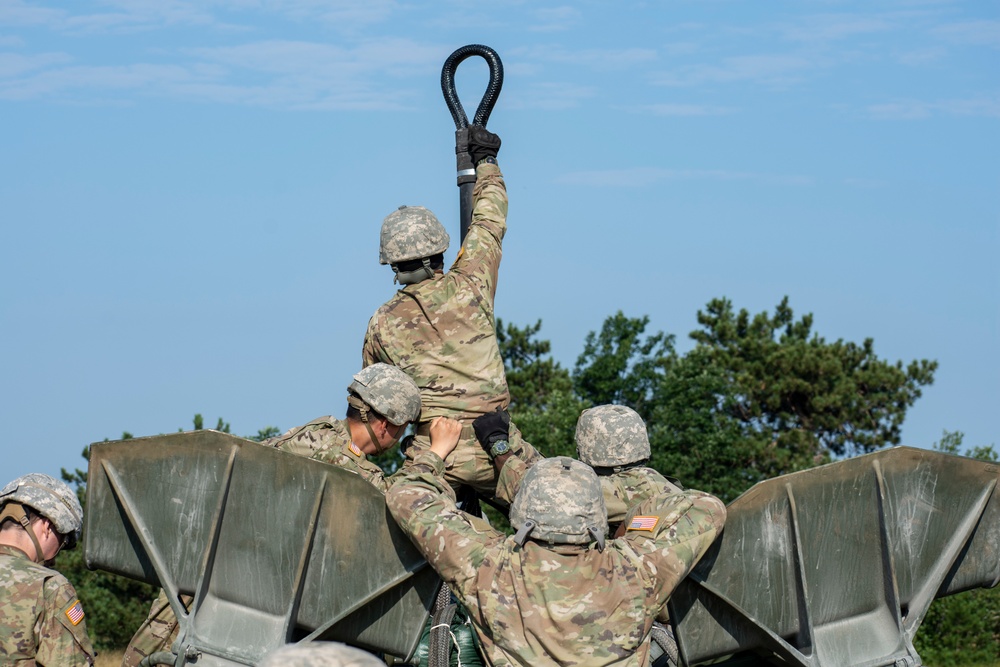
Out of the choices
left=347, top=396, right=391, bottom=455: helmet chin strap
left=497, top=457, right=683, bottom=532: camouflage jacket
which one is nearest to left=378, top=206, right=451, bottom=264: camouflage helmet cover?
left=347, top=396, right=391, bottom=455: helmet chin strap

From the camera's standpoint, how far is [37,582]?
616 centimetres

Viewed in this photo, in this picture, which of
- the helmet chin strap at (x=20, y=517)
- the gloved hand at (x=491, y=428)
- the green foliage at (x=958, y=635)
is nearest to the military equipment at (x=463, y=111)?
the gloved hand at (x=491, y=428)

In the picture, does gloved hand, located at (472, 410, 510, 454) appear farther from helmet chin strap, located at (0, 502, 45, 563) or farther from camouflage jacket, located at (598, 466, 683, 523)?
helmet chin strap, located at (0, 502, 45, 563)

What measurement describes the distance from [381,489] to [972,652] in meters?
10.9

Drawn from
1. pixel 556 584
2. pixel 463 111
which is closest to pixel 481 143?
pixel 463 111

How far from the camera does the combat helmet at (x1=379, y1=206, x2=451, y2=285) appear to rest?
24.7 ft

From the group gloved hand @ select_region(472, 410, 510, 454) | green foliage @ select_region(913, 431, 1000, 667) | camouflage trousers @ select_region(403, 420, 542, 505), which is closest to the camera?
gloved hand @ select_region(472, 410, 510, 454)

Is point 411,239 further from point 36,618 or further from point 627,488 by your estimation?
point 36,618

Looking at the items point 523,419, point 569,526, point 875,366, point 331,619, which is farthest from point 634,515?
point 875,366

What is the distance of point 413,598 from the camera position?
6938 millimetres

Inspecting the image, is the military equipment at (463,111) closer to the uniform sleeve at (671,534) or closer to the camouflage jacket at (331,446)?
the camouflage jacket at (331,446)

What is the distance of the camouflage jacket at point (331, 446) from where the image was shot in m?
7.25

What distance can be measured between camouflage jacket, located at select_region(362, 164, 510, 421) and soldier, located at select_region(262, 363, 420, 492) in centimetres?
18

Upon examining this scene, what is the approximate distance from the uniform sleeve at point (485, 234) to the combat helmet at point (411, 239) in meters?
0.14
